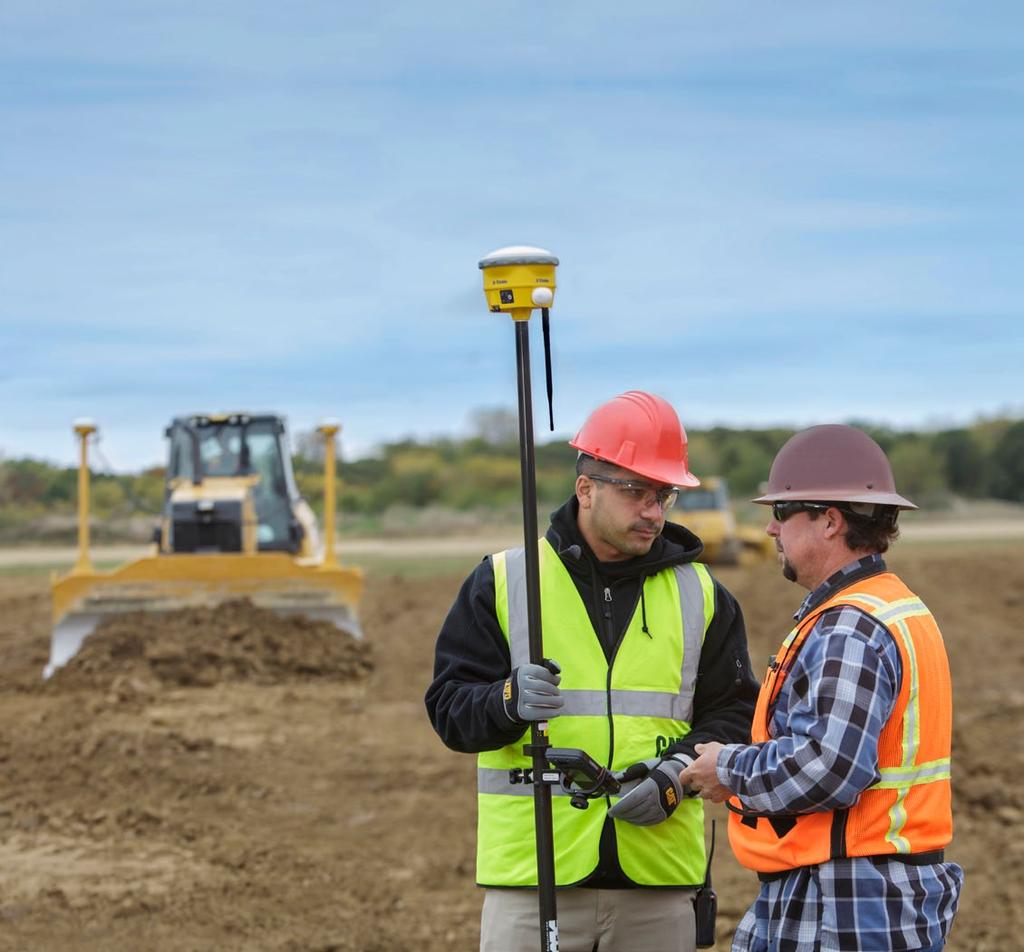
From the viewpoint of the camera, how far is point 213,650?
43.4 ft

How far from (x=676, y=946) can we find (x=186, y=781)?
6333 mm

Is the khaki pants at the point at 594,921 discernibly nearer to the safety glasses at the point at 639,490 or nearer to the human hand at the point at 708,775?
the human hand at the point at 708,775

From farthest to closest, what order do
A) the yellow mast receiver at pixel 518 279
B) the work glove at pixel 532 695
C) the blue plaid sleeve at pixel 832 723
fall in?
the yellow mast receiver at pixel 518 279, the work glove at pixel 532 695, the blue plaid sleeve at pixel 832 723

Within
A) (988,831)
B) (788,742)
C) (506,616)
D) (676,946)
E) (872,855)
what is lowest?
(988,831)

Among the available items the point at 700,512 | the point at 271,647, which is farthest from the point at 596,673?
the point at 700,512

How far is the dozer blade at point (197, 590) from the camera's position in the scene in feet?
44.2

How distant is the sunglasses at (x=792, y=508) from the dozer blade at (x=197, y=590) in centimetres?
1094

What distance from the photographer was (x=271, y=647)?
13586 millimetres

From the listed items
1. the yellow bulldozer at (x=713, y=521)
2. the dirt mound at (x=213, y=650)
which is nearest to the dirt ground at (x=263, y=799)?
the dirt mound at (x=213, y=650)

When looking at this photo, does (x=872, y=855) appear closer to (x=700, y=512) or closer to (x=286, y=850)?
(x=286, y=850)

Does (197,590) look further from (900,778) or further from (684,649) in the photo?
(900,778)

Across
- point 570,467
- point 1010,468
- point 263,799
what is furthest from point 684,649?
point 1010,468

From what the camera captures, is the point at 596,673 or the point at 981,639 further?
the point at 981,639

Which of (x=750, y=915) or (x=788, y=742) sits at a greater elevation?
(x=788, y=742)
